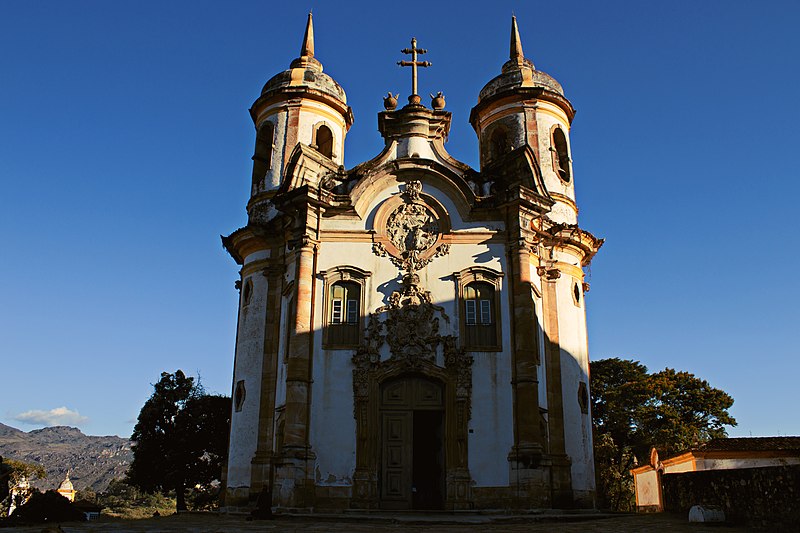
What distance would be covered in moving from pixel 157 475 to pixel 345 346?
17.3m

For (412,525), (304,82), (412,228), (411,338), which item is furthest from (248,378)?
(304,82)

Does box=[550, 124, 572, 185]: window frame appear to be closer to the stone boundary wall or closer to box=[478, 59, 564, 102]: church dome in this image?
box=[478, 59, 564, 102]: church dome

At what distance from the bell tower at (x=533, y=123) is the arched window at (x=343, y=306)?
25.9 ft

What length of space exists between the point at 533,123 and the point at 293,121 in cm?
909

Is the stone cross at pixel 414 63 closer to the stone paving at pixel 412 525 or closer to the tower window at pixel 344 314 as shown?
the tower window at pixel 344 314

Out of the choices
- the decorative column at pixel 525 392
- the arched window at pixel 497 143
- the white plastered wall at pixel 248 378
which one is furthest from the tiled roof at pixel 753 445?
the white plastered wall at pixel 248 378

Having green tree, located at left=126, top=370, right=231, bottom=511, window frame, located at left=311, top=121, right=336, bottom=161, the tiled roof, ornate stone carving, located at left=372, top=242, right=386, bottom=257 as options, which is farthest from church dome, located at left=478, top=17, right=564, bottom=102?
green tree, located at left=126, top=370, right=231, bottom=511

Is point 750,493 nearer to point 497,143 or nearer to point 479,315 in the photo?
point 479,315

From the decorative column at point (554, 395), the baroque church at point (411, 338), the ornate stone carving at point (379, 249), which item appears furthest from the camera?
the ornate stone carving at point (379, 249)

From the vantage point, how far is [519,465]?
19.0 metres

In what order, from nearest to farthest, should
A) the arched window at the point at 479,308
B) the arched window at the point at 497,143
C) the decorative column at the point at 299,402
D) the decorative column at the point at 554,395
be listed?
the decorative column at the point at 299,402 < the arched window at the point at 479,308 < the decorative column at the point at 554,395 < the arched window at the point at 497,143

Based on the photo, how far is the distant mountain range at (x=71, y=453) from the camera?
4097 inches

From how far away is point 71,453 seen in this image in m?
122

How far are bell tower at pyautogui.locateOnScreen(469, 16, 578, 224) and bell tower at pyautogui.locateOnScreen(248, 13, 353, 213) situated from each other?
5.66 meters
